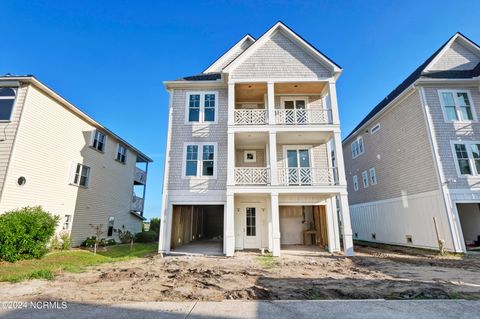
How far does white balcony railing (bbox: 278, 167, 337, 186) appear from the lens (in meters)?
12.1

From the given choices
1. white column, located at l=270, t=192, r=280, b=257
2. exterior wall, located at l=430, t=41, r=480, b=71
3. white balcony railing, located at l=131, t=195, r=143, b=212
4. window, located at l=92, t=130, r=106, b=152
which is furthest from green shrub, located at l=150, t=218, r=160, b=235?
exterior wall, located at l=430, t=41, r=480, b=71

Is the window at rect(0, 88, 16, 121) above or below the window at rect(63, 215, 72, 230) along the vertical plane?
above

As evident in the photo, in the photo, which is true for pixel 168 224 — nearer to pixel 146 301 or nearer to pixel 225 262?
pixel 225 262

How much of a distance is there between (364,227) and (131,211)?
2014cm

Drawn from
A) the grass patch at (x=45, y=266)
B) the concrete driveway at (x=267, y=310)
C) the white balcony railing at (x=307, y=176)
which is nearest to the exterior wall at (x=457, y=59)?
the white balcony railing at (x=307, y=176)

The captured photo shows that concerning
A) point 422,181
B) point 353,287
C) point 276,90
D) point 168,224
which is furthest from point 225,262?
point 422,181

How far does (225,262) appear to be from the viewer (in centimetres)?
924

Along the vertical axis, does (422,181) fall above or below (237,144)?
below

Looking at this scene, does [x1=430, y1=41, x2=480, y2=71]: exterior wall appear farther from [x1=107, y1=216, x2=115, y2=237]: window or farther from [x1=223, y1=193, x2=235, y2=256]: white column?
[x1=107, y1=216, x2=115, y2=237]: window

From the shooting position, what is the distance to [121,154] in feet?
63.6

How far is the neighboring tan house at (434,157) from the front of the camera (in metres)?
11.8

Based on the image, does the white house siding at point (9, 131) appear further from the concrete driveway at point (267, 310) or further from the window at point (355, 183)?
the window at point (355, 183)

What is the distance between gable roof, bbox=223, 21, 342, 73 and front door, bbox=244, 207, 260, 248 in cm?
829

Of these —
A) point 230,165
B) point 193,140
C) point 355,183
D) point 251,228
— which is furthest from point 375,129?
point 193,140
